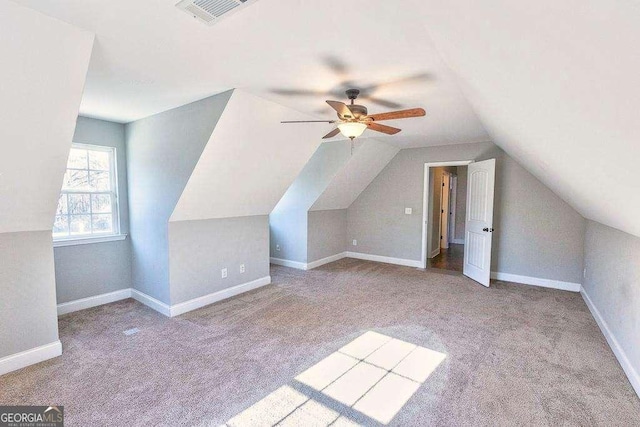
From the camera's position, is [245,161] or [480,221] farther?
[480,221]

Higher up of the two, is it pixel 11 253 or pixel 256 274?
pixel 11 253

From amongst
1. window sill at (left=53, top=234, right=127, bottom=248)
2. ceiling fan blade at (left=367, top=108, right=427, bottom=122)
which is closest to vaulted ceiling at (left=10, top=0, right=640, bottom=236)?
ceiling fan blade at (left=367, top=108, right=427, bottom=122)

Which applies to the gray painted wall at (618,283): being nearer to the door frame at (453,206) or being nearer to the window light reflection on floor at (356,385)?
the window light reflection on floor at (356,385)

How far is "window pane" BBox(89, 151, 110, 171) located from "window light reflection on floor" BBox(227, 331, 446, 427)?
3.54m

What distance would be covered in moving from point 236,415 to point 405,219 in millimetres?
4677

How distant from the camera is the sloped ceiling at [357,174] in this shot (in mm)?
5152

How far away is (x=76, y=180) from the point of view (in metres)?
3.65

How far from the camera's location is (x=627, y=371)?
2369 mm

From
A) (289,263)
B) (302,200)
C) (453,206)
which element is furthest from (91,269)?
(453,206)

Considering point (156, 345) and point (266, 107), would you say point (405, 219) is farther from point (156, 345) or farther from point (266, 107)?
point (156, 345)

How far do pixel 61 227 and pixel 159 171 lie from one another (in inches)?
53.1

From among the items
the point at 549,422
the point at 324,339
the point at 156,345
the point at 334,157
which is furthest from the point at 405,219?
the point at 156,345

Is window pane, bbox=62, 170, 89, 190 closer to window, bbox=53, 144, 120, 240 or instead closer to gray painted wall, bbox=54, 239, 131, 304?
window, bbox=53, 144, 120, 240

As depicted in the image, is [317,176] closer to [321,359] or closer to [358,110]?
[358,110]
